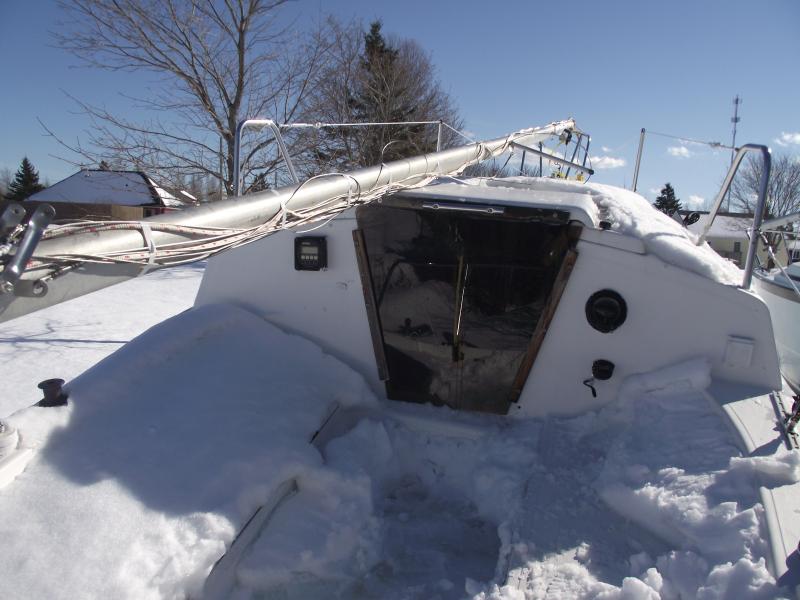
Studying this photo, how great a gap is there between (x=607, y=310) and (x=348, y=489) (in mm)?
1880

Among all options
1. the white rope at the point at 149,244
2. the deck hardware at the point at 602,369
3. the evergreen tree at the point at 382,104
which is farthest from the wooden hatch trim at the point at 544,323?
the evergreen tree at the point at 382,104

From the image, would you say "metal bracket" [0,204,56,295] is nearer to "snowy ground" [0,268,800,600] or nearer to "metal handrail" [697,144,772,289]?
"snowy ground" [0,268,800,600]

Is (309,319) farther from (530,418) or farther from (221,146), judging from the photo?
(221,146)

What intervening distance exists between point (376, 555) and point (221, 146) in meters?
7.93

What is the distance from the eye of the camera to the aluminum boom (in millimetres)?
1266

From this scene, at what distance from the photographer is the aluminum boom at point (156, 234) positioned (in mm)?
1266

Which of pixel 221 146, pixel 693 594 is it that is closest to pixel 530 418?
pixel 693 594

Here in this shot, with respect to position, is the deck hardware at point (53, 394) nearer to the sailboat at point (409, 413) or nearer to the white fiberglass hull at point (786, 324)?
the sailboat at point (409, 413)

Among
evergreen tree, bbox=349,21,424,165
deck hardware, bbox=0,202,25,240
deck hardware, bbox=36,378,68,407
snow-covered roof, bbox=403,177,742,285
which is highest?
evergreen tree, bbox=349,21,424,165

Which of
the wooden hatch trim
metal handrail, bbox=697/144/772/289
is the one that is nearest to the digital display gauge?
the wooden hatch trim

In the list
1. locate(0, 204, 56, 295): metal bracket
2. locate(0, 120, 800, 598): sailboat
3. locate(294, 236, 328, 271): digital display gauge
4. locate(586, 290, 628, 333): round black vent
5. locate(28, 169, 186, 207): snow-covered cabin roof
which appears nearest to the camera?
locate(0, 204, 56, 295): metal bracket

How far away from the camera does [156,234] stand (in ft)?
4.97

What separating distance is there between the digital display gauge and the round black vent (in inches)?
71.2

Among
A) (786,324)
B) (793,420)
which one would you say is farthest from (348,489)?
(786,324)
